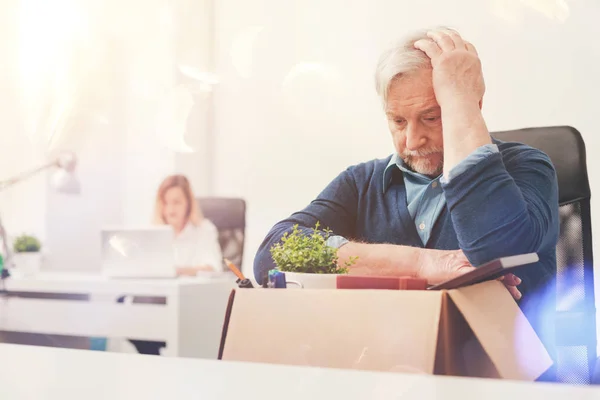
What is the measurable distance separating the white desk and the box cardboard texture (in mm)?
663

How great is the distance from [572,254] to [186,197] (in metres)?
1.06

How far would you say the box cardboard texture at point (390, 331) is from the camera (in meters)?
1.08

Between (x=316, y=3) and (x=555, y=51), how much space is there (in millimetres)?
636

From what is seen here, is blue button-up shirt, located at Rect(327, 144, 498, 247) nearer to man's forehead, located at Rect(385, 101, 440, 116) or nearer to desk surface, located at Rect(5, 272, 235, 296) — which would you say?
man's forehead, located at Rect(385, 101, 440, 116)

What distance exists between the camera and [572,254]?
1572 mm

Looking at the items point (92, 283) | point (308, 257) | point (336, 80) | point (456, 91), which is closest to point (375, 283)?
point (308, 257)

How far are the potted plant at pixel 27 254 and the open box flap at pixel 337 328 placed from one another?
128 cm

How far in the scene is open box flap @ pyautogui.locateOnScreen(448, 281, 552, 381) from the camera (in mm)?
1067

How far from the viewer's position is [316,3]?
1879 mm

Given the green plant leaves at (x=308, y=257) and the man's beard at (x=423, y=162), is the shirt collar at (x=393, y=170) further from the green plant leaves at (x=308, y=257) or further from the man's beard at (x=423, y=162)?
the green plant leaves at (x=308, y=257)

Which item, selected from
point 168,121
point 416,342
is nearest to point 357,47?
point 168,121

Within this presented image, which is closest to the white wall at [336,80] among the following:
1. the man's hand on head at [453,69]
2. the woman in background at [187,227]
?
the man's hand on head at [453,69]

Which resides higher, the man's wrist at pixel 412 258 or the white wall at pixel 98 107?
the white wall at pixel 98 107

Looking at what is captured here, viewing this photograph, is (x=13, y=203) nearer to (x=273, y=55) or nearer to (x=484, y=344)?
(x=273, y=55)
